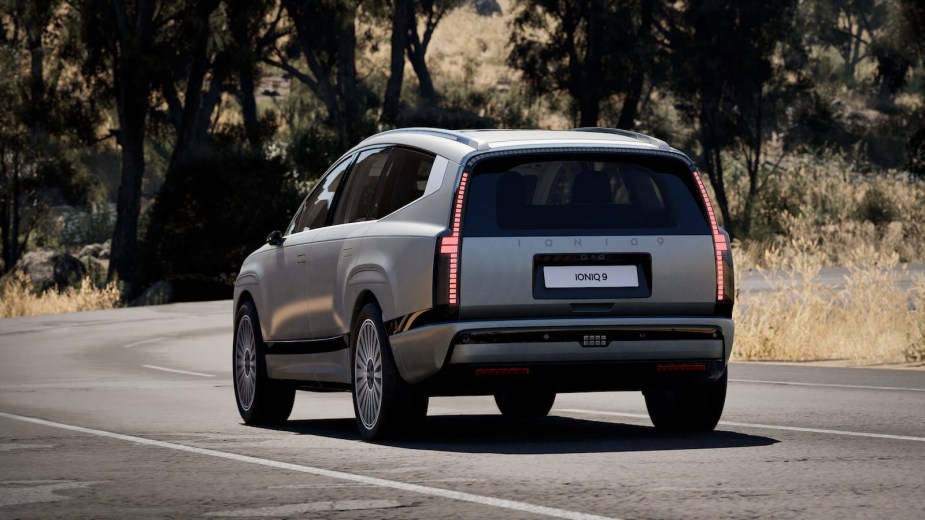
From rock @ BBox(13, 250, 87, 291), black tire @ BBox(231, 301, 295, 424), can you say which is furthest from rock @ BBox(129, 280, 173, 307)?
black tire @ BBox(231, 301, 295, 424)

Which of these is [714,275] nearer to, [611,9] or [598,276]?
[598,276]

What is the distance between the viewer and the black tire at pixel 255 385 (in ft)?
42.3

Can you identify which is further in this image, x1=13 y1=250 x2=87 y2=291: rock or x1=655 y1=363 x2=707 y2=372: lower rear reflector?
x1=13 y1=250 x2=87 y2=291: rock

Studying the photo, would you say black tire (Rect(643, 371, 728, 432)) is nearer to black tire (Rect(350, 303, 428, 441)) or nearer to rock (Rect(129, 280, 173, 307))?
black tire (Rect(350, 303, 428, 441))

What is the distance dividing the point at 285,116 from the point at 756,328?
173 ft

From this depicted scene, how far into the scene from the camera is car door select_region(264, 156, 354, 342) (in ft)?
40.1

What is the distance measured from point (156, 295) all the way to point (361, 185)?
2844 centimetres

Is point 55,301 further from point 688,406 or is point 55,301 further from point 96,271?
point 688,406

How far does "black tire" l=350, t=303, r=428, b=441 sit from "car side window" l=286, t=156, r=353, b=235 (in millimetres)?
1561

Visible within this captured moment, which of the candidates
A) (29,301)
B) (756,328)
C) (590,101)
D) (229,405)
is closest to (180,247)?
(29,301)

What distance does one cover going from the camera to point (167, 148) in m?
63.7

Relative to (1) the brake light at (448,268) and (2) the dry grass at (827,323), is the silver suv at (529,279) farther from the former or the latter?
(2) the dry grass at (827,323)

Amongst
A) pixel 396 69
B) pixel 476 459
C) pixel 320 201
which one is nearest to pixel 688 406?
pixel 476 459

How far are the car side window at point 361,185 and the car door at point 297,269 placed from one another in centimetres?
13
